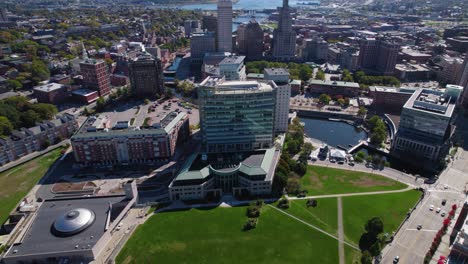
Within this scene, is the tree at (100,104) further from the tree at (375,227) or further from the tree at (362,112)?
the tree at (375,227)

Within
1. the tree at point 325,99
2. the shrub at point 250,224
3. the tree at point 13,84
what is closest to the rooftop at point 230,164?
the shrub at point 250,224

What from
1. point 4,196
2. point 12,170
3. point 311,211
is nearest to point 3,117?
point 12,170

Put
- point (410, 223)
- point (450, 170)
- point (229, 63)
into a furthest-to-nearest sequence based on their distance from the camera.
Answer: point (229, 63) → point (450, 170) → point (410, 223)

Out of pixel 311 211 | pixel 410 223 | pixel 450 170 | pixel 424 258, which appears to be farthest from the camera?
pixel 450 170

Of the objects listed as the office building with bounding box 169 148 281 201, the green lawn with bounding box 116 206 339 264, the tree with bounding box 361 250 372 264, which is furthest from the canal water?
the tree with bounding box 361 250 372 264

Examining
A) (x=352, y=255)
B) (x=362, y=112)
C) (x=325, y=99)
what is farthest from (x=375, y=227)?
(x=325, y=99)

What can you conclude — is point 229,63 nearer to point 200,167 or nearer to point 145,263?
point 200,167
